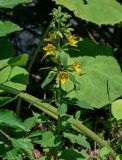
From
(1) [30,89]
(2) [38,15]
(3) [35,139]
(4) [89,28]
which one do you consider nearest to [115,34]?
(4) [89,28]

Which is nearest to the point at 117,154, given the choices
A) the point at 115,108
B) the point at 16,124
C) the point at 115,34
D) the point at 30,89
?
the point at 115,108

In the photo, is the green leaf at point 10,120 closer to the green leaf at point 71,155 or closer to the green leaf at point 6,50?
the green leaf at point 71,155

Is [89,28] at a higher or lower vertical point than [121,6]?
lower

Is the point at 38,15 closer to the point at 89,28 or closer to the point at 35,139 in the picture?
the point at 89,28

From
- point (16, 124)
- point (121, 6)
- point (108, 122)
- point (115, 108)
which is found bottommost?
point (108, 122)

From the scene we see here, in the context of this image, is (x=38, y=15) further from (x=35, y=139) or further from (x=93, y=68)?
(x=35, y=139)

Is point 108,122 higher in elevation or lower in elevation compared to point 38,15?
lower

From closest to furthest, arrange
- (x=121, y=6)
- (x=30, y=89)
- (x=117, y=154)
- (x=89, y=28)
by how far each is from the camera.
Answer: (x=117, y=154) < (x=121, y=6) < (x=30, y=89) < (x=89, y=28)

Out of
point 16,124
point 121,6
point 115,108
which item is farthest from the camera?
point 121,6

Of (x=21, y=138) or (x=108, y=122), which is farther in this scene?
(x=108, y=122)
